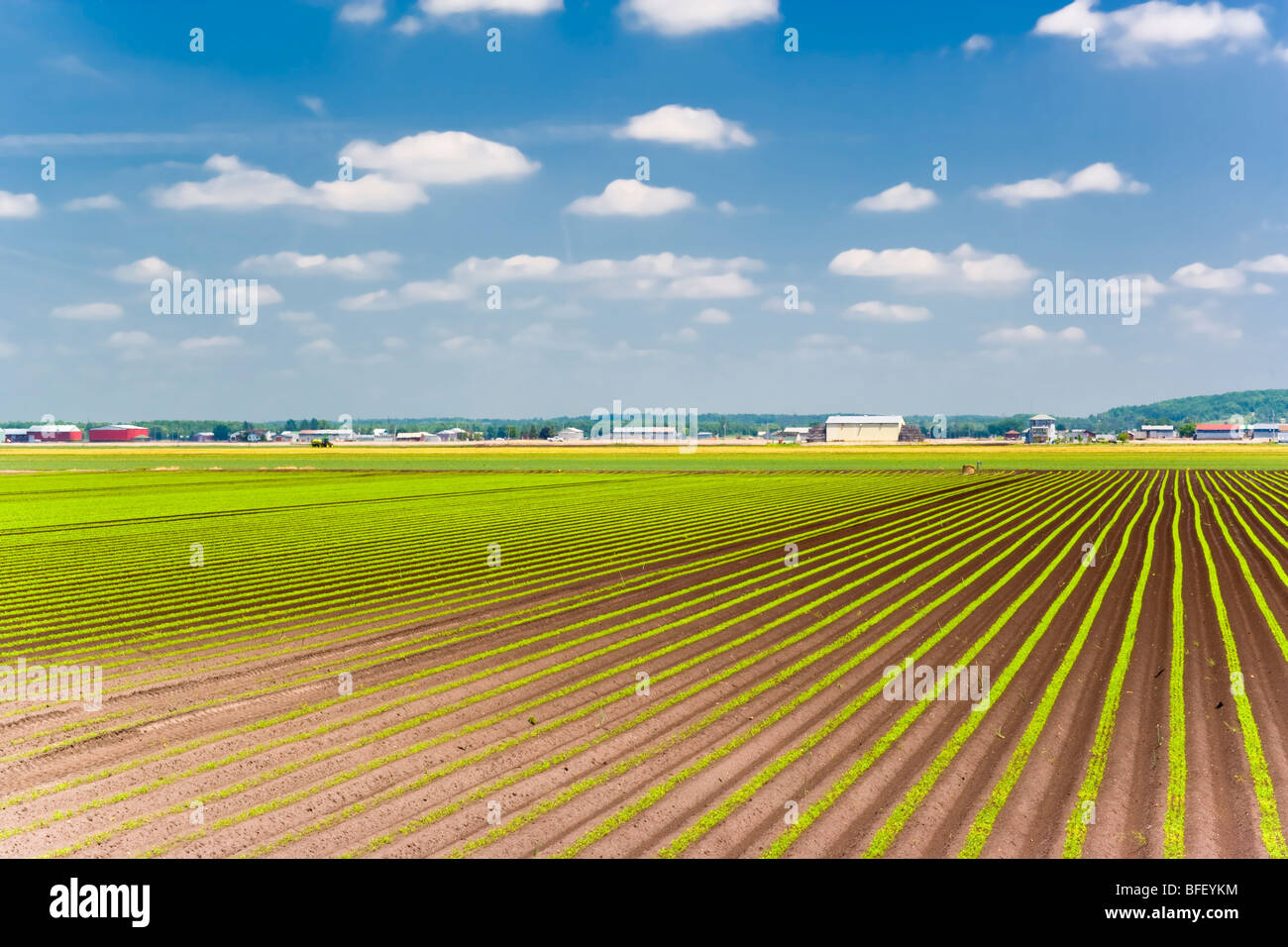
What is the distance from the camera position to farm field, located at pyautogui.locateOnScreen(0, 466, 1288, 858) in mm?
8961

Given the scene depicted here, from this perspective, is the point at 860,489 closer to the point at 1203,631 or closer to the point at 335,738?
the point at 1203,631

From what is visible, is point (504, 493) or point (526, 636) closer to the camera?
point (526, 636)

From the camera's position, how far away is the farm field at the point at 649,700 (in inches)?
353

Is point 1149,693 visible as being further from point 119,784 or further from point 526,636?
point 119,784

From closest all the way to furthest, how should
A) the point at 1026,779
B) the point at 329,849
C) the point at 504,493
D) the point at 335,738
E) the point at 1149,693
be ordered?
the point at 329,849, the point at 1026,779, the point at 335,738, the point at 1149,693, the point at 504,493

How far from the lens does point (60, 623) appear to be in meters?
18.5

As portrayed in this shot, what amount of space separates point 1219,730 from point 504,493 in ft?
166

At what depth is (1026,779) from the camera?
1005cm

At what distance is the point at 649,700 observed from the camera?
43.2 ft
